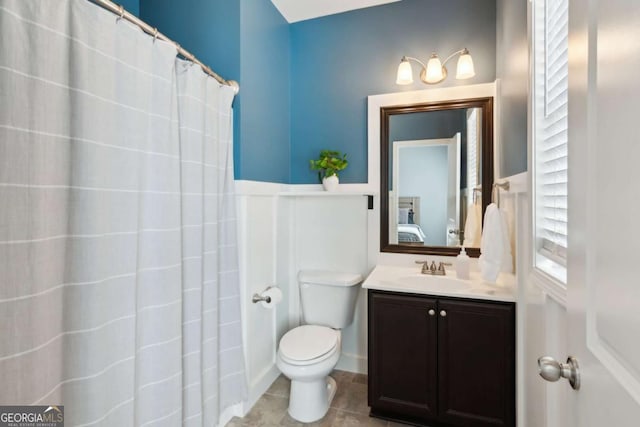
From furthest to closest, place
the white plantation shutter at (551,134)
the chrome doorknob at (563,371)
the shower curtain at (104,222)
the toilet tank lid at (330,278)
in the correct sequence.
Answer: the toilet tank lid at (330,278) → the white plantation shutter at (551,134) → the shower curtain at (104,222) → the chrome doorknob at (563,371)

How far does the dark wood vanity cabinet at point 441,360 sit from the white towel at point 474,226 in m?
0.51

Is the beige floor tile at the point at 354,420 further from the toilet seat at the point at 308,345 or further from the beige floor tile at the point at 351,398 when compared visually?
the toilet seat at the point at 308,345

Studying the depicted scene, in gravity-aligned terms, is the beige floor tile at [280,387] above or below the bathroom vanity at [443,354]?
below

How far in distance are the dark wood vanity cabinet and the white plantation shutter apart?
607 mm

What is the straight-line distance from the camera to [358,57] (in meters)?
2.15

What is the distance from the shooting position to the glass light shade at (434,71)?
1.89 meters

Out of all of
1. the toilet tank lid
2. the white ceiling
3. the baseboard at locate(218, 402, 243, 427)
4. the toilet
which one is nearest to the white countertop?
the toilet tank lid

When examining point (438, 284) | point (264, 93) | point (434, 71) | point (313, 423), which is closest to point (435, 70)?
point (434, 71)

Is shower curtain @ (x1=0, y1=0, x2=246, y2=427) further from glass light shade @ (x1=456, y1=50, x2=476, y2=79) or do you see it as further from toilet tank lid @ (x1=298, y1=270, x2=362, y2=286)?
glass light shade @ (x1=456, y1=50, x2=476, y2=79)

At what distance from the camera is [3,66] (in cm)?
71

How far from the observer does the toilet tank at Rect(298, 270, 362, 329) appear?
80.3 inches

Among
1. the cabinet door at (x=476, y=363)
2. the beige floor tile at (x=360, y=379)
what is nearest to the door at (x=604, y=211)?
the cabinet door at (x=476, y=363)

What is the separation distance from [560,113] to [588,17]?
439 millimetres

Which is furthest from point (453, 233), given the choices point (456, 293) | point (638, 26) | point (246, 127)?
point (638, 26)
